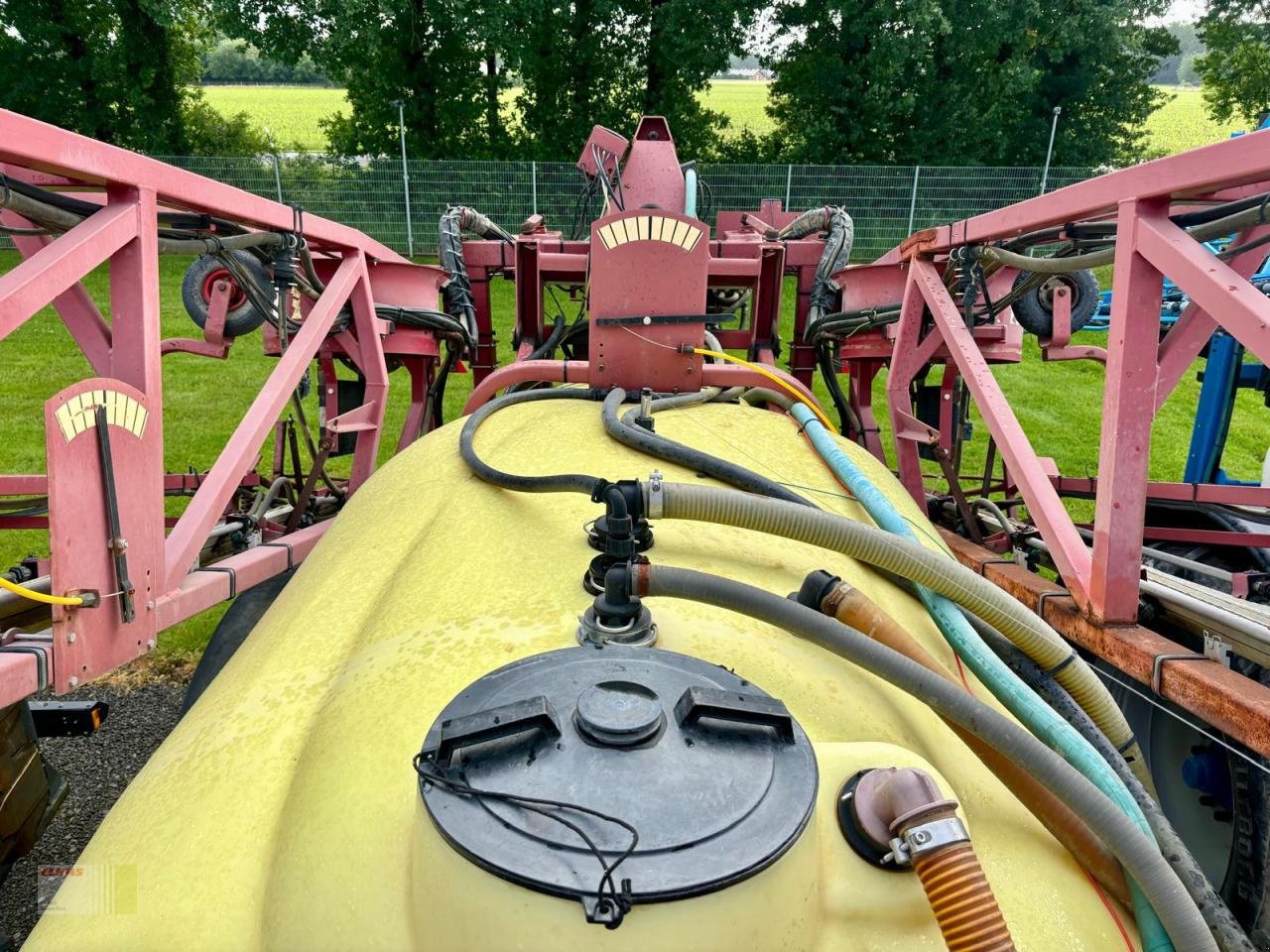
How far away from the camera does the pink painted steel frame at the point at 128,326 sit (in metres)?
1.69

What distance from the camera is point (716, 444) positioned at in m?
2.47

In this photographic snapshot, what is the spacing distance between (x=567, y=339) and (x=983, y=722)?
356 centimetres

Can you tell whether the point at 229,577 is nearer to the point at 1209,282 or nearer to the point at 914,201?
the point at 1209,282

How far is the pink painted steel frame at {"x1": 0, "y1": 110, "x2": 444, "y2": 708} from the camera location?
1.69 m

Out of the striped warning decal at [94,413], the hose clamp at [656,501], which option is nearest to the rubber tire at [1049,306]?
the hose clamp at [656,501]

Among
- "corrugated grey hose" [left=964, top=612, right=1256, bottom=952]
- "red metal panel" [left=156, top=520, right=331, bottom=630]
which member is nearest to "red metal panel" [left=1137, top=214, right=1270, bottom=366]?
"corrugated grey hose" [left=964, top=612, right=1256, bottom=952]

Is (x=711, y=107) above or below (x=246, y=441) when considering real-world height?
above

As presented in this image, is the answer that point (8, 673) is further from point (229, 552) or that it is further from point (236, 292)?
point (236, 292)

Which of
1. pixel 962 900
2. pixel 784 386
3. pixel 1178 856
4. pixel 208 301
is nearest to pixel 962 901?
pixel 962 900

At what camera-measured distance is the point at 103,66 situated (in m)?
19.4

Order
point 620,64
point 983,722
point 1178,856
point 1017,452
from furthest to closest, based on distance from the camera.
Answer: point 620,64 < point 1017,452 < point 1178,856 < point 983,722

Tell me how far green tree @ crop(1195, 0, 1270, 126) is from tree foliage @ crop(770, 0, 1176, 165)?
7.68ft

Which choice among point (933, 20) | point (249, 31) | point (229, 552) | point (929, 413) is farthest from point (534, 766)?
point (249, 31)

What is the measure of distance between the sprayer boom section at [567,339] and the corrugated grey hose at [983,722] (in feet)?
2.26
